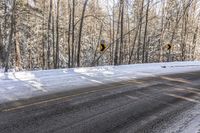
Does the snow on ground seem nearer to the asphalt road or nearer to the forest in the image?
the asphalt road

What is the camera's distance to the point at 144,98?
32.2 ft

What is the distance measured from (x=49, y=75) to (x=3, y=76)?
229 centimetres

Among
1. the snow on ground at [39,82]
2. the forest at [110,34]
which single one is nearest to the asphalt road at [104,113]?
the snow on ground at [39,82]

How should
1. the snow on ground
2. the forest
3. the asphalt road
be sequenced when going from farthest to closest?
the forest, the snow on ground, the asphalt road

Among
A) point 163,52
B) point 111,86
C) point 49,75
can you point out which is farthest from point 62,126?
point 163,52

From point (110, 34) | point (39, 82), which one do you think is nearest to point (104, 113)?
point (39, 82)

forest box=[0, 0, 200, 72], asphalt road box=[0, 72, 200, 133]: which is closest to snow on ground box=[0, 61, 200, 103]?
asphalt road box=[0, 72, 200, 133]

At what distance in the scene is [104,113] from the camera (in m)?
7.52

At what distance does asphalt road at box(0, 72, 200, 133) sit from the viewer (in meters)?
6.24

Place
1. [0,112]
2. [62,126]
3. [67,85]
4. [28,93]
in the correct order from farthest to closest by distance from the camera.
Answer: [67,85] < [28,93] < [0,112] < [62,126]

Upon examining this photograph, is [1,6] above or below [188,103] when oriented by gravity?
above

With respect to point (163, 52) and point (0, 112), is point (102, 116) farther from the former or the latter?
point (163, 52)

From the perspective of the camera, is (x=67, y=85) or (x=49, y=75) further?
(x=49, y=75)

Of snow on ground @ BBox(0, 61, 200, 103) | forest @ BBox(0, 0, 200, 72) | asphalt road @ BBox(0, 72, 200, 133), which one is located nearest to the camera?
asphalt road @ BBox(0, 72, 200, 133)
